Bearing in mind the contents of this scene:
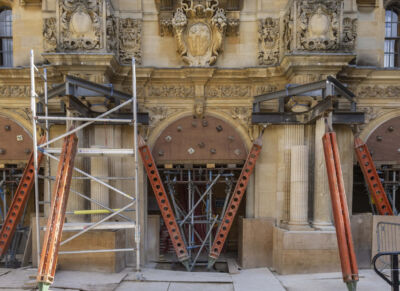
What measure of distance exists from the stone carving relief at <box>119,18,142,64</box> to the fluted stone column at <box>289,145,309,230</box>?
499cm

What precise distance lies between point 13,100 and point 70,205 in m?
3.43

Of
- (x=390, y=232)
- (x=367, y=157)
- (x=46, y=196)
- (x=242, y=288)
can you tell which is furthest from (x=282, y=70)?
(x=46, y=196)

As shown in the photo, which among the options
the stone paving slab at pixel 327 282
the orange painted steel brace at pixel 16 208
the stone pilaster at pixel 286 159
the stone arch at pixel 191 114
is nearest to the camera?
the stone paving slab at pixel 327 282

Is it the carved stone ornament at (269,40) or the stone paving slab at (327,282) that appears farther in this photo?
the carved stone ornament at (269,40)

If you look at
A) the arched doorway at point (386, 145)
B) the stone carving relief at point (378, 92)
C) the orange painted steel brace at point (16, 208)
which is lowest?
the orange painted steel brace at point (16, 208)

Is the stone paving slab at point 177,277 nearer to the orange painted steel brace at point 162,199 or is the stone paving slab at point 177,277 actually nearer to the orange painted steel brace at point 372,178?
the orange painted steel brace at point 162,199

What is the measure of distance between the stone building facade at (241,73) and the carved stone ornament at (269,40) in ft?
0.09

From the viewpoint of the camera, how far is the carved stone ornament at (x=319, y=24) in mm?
6984

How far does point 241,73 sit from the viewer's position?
25.1ft

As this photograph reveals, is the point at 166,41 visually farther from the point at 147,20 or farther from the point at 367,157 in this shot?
the point at 367,157

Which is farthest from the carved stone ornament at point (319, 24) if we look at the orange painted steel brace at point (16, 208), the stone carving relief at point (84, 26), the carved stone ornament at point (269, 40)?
the orange painted steel brace at point (16, 208)

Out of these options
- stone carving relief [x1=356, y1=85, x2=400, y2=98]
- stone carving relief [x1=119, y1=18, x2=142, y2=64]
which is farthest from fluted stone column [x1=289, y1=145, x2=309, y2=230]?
stone carving relief [x1=119, y1=18, x2=142, y2=64]

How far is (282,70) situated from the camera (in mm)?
7395

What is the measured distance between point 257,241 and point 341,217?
9.92 ft
